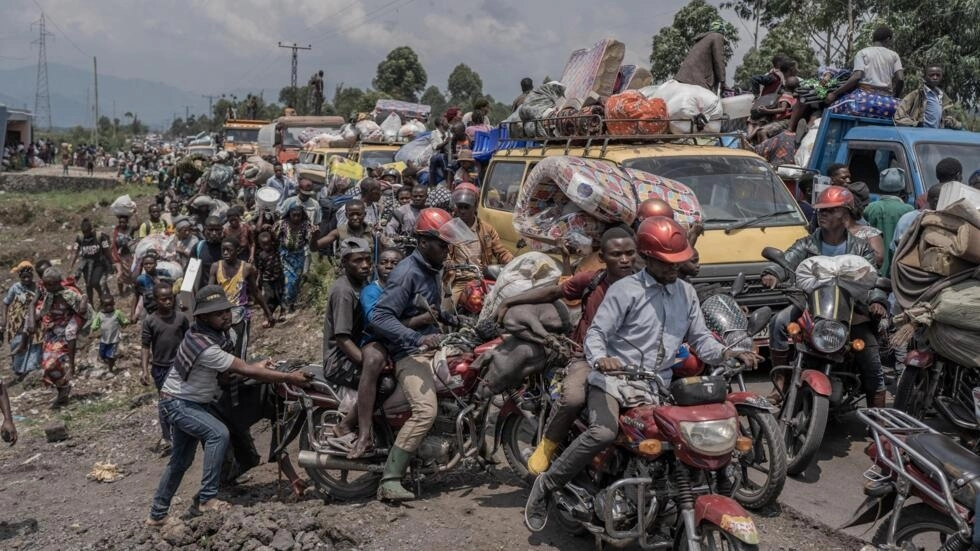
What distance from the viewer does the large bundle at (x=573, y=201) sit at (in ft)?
21.5

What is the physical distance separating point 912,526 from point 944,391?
1.94 meters

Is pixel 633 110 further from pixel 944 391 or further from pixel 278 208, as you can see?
pixel 278 208

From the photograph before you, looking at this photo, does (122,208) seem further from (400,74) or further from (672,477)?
(400,74)

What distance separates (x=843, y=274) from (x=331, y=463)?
139 inches

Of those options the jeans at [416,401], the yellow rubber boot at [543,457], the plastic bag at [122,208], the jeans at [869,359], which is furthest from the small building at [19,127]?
the jeans at [869,359]

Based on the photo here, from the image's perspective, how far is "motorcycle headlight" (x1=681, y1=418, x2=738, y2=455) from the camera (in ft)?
12.6

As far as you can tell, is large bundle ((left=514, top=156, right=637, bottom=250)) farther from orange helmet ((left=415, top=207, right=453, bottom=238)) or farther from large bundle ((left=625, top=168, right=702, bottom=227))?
orange helmet ((left=415, top=207, right=453, bottom=238))

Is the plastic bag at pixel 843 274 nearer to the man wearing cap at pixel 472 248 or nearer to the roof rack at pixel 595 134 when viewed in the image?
the roof rack at pixel 595 134

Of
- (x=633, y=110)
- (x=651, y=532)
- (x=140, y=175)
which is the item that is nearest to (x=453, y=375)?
(x=651, y=532)

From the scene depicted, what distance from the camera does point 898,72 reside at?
9836 mm

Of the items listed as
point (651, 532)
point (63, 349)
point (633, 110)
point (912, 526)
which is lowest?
→ point (63, 349)

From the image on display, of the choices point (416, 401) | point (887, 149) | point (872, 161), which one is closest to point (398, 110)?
point (872, 161)

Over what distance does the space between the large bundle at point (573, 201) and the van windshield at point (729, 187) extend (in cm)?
77

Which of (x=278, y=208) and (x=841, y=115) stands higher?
(x=841, y=115)
